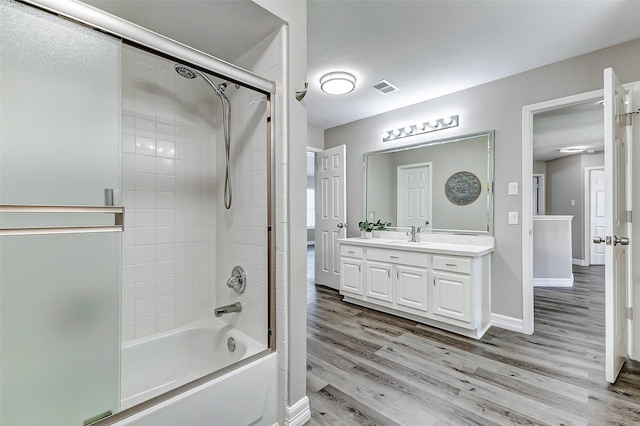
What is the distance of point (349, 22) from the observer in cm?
201

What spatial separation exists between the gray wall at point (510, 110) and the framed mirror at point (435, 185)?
107 mm

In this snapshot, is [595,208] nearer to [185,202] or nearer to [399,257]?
[399,257]

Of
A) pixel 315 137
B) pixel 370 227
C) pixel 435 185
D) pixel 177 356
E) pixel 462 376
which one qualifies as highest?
pixel 315 137

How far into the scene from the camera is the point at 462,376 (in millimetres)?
1956

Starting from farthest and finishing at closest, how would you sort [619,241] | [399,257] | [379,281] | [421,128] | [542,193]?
[542,193] → [421,128] → [379,281] → [399,257] → [619,241]

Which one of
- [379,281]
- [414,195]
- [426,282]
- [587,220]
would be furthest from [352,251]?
[587,220]

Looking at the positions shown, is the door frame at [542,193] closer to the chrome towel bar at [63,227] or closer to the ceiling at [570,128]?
the ceiling at [570,128]

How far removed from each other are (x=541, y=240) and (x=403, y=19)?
4.28m

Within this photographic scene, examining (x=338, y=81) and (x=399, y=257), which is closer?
Answer: (x=338, y=81)

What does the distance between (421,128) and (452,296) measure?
195 centimetres

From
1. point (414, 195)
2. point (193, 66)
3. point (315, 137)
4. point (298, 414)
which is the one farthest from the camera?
point (315, 137)

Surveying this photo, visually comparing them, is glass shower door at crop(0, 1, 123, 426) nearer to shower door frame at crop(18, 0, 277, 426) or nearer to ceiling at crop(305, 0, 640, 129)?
shower door frame at crop(18, 0, 277, 426)

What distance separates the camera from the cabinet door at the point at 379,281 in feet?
10.2

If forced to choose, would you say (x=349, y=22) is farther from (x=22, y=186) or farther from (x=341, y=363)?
(x=341, y=363)
